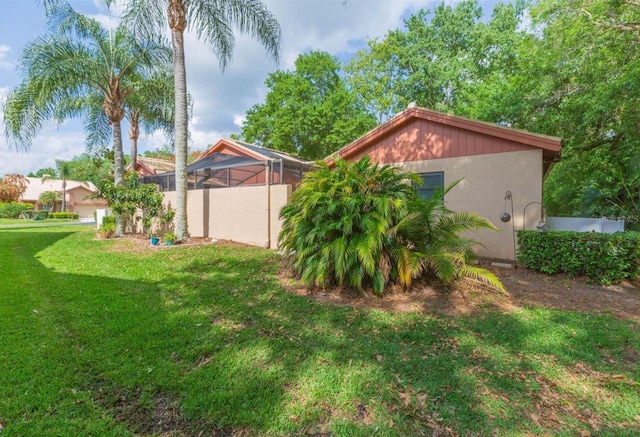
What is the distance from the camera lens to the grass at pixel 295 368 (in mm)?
2016

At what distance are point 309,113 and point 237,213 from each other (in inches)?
473

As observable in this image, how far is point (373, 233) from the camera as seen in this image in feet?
13.6

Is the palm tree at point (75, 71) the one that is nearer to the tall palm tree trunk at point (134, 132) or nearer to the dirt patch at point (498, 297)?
the tall palm tree trunk at point (134, 132)

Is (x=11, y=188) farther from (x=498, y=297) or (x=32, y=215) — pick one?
(x=498, y=297)

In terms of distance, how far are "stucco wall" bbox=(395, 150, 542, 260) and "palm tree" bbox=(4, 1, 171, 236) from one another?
10.2m

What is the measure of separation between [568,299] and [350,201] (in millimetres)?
3582

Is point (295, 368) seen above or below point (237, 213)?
below

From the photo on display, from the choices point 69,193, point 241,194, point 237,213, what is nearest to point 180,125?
point 241,194

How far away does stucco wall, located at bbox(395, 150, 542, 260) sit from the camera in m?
6.19

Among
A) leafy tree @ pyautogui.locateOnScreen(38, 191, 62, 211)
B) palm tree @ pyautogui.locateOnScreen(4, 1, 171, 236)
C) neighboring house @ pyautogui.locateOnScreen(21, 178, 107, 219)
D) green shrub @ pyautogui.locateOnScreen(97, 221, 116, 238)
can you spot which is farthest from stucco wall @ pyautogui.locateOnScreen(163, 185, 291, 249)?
leafy tree @ pyautogui.locateOnScreen(38, 191, 62, 211)

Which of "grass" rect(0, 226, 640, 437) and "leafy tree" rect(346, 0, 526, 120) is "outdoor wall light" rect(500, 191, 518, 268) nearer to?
"grass" rect(0, 226, 640, 437)

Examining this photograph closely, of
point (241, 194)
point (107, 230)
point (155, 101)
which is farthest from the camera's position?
point (155, 101)

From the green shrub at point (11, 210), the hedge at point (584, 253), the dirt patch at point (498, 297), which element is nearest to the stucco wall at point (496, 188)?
Answer: the hedge at point (584, 253)

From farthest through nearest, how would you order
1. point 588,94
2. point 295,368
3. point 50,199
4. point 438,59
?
1. point 50,199
2. point 438,59
3. point 588,94
4. point 295,368
